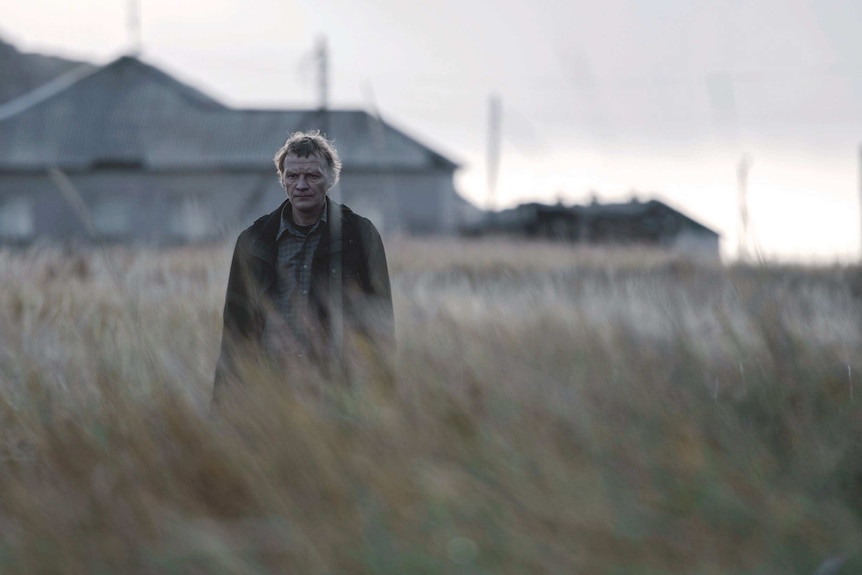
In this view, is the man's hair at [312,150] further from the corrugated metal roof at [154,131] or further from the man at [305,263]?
the corrugated metal roof at [154,131]

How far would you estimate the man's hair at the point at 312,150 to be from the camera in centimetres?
363

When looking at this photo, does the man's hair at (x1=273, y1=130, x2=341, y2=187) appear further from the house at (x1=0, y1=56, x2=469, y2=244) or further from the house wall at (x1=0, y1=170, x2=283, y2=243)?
the house wall at (x1=0, y1=170, x2=283, y2=243)

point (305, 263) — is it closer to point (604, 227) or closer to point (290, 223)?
point (290, 223)

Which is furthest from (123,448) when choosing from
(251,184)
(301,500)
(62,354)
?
(251,184)

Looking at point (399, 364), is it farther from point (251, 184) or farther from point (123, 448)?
point (251, 184)

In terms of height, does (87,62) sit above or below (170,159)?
above

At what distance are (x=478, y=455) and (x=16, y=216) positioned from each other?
30.4 m

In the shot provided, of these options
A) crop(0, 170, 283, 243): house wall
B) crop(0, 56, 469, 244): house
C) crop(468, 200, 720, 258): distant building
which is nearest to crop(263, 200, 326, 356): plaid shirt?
crop(468, 200, 720, 258): distant building

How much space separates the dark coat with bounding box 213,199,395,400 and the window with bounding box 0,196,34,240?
28.3 m

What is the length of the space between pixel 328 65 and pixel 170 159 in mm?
9351

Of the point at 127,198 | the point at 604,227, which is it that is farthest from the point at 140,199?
the point at 604,227

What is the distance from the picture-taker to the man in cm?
350

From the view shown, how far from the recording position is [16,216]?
30.7 m

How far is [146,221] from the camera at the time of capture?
3095cm
